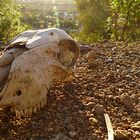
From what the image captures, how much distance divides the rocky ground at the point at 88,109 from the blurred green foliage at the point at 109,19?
23.7 feet

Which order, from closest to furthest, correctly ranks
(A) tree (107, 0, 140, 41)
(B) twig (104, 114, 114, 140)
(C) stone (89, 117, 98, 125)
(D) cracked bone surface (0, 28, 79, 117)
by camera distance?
(B) twig (104, 114, 114, 140) → (D) cracked bone surface (0, 28, 79, 117) → (C) stone (89, 117, 98, 125) → (A) tree (107, 0, 140, 41)

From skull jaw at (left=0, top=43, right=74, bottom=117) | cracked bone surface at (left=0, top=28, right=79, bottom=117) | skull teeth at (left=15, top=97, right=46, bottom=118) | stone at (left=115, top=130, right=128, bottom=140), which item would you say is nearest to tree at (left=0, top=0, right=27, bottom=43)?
cracked bone surface at (left=0, top=28, right=79, bottom=117)

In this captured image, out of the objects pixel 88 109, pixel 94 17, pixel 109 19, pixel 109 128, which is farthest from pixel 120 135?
pixel 94 17

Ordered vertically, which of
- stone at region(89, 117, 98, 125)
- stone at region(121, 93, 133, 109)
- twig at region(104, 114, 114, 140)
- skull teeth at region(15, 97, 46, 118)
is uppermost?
skull teeth at region(15, 97, 46, 118)

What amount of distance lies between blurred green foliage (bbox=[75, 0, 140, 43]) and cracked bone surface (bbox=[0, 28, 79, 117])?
8142 mm

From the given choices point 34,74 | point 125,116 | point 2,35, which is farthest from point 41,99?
point 2,35

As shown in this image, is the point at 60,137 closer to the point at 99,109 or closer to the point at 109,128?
the point at 109,128

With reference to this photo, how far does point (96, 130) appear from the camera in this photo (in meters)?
3.24

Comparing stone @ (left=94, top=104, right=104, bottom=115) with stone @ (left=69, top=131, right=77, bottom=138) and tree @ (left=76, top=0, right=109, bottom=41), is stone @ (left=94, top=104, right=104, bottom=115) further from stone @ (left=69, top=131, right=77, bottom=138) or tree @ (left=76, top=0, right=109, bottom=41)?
tree @ (left=76, top=0, right=109, bottom=41)

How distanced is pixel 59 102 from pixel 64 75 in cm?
31

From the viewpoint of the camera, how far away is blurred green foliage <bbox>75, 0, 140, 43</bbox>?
1233 cm

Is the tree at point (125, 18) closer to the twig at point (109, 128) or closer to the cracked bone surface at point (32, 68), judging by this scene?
the cracked bone surface at point (32, 68)

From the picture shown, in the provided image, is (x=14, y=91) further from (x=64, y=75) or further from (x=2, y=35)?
(x=2, y=35)

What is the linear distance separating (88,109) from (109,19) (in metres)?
10.2
